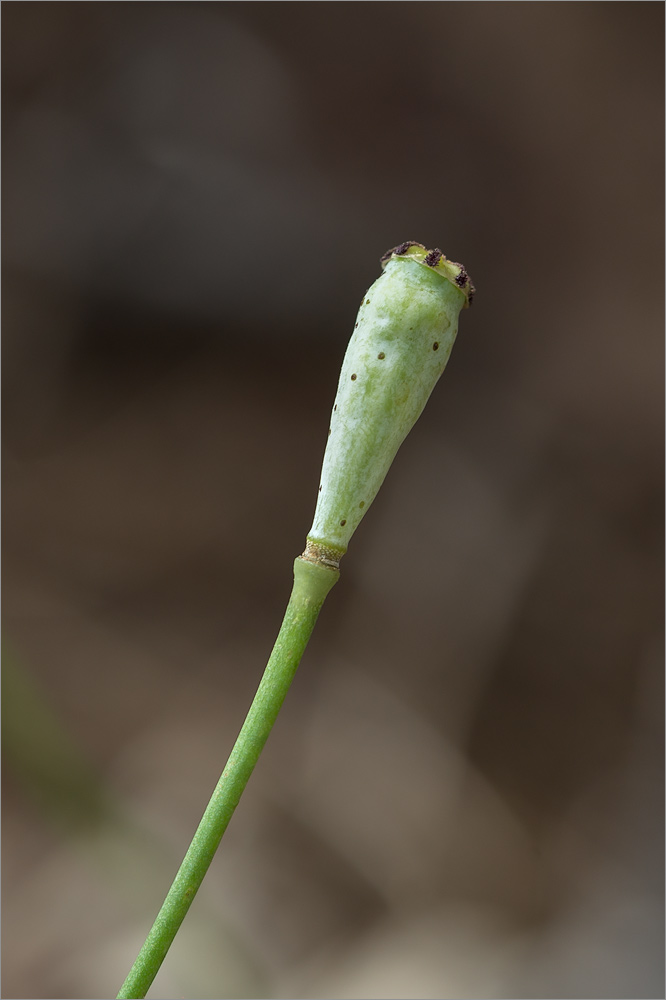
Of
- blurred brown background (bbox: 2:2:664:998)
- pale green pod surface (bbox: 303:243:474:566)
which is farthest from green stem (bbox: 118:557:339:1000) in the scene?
blurred brown background (bbox: 2:2:664:998)

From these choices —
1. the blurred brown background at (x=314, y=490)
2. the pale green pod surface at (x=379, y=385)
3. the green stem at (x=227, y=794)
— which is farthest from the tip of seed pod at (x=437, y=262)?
the blurred brown background at (x=314, y=490)

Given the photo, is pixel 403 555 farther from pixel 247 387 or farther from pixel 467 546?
pixel 247 387

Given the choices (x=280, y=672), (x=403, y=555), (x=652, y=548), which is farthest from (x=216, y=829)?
(x=652, y=548)

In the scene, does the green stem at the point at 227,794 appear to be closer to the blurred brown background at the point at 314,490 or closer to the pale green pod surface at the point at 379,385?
the pale green pod surface at the point at 379,385

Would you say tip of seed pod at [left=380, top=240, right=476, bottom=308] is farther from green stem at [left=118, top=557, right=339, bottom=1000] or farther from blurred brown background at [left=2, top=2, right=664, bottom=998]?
Answer: blurred brown background at [left=2, top=2, right=664, bottom=998]

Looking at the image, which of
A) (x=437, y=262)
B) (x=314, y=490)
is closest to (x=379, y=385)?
(x=437, y=262)

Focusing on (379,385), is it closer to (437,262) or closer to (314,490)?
(437,262)
